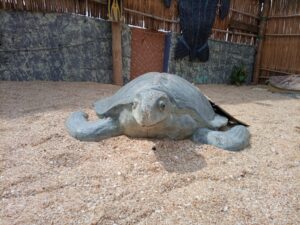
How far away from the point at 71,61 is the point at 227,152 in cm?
326

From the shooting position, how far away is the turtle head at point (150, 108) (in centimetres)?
159

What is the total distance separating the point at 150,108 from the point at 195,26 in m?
4.50

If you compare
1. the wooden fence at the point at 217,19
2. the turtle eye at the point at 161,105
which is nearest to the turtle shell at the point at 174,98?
the turtle eye at the point at 161,105

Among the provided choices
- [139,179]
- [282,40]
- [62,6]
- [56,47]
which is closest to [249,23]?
[282,40]

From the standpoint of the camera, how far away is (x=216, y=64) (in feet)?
21.0

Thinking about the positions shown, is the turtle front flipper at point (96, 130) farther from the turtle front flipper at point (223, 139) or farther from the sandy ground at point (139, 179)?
the turtle front flipper at point (223, 139)

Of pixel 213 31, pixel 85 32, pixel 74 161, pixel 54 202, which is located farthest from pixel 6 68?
pixel 213 31

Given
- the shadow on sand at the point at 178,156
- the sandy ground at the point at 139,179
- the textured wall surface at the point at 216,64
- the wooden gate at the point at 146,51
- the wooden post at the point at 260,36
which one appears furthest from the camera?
the wooden post at the point at 260,36

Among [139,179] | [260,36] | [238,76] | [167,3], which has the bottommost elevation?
[139,179]

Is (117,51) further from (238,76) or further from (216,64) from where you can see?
(238,76)

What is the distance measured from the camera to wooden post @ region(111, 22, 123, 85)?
461 cm

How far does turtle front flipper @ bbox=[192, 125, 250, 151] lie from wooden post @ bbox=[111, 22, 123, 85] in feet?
9.63

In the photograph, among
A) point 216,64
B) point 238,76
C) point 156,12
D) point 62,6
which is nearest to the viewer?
point 62,6

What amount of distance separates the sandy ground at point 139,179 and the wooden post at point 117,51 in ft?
8.03
